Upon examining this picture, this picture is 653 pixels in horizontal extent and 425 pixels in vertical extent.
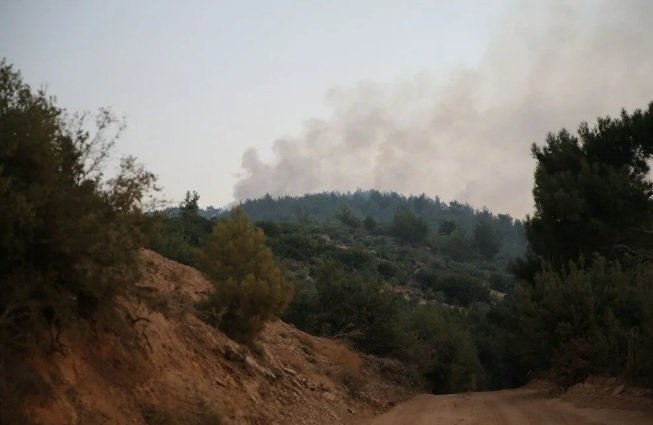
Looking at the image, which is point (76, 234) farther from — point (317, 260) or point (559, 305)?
point (317, 260)

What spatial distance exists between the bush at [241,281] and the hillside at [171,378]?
89 centimetres

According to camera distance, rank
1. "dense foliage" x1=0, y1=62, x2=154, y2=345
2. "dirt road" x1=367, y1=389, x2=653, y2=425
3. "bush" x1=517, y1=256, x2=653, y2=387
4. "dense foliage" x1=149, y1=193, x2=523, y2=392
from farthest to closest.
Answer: "dense foliage" x1=149, y1=193, x2=523, y2=392, "bush" x1=517, y1=256, x2=653, y2=387, "dirt road" x1=367, y1=389, x2=653, y2=425, "dense foliage" x1=0, y1=62, x2=154, y2=345

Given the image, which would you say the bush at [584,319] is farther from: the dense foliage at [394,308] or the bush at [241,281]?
the bush at [241,281]

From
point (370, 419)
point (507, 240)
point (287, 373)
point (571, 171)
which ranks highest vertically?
point (507, 240)

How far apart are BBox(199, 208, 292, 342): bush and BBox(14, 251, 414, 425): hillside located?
885 mm

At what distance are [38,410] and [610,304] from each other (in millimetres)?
21431

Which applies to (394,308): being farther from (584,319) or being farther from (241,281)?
(241,281)

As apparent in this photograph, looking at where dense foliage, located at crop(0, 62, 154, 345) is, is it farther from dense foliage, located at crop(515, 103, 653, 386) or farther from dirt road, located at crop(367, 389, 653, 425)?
dense foliage, located at crop(515, 103, 653, 386)

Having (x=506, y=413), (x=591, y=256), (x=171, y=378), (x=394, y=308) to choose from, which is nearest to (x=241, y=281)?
(x=171, y=378)

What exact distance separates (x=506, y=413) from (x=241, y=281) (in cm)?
879

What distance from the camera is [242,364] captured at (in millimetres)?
17297

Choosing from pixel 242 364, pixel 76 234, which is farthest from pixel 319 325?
pixel 76 234

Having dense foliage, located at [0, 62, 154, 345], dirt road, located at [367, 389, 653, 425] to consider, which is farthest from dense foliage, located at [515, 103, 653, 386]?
dense foliage, located at [0, 62, 154, 345]

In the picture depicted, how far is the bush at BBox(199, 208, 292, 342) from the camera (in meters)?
19.3
